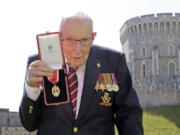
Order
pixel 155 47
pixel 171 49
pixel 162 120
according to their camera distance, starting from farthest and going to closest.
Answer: pixel 171 49 → pixel 155 47 → pixel 162 120

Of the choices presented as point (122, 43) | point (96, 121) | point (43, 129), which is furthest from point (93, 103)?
point (122, 43)

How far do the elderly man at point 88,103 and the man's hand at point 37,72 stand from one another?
17 millimetres

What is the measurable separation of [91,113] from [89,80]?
301mm

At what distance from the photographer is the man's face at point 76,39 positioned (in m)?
3.46

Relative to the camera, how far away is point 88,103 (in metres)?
3.74

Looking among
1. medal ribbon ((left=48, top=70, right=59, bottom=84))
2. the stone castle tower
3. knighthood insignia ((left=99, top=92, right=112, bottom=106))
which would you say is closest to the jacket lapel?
knighthood insignia ((left=99, top=92, right=112, bottom=106))

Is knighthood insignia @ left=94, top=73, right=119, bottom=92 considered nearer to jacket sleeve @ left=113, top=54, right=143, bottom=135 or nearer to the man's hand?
jacket sleeve @ left=113, top=54, right=143, bottom=135

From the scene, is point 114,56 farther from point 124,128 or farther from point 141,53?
point 141,53

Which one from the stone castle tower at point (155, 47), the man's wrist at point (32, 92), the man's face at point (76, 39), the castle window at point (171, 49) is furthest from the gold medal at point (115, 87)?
the castle window at point (171, 49)

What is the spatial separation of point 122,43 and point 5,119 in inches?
765

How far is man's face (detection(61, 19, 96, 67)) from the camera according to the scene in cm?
346

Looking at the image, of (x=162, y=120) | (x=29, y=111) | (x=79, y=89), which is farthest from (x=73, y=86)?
(x=162, y=120)

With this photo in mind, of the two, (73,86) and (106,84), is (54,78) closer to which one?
(73,86)

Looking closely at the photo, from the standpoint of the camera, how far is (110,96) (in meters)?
3.82
